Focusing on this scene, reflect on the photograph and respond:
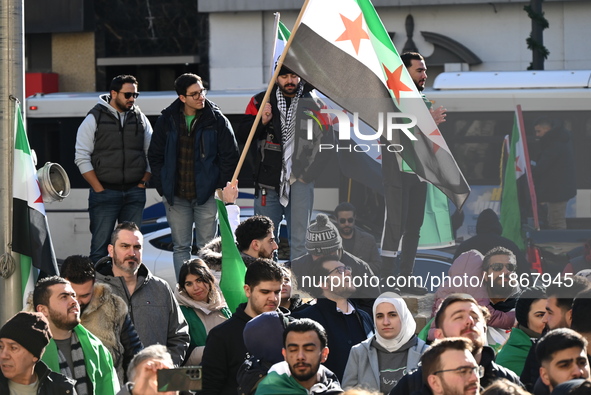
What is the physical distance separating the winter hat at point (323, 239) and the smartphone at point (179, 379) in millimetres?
1636

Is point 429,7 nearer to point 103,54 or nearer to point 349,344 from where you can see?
point 103,54

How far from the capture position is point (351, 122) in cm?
734

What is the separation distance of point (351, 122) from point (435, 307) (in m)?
1.19

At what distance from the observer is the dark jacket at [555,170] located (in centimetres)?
712

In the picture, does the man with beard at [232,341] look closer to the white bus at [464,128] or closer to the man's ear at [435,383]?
the white bus at [464,128]

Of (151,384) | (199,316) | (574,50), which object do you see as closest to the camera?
(151,384)

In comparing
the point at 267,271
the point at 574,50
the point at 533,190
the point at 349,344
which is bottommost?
the point at 349,344

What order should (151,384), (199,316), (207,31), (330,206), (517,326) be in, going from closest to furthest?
(151,384), (330,206), (517,326), (199,316), (207,31)

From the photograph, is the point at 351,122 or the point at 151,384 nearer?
the point at 151,384

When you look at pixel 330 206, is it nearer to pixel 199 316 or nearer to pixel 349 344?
pixel 349 344

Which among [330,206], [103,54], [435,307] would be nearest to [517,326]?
[435,307]

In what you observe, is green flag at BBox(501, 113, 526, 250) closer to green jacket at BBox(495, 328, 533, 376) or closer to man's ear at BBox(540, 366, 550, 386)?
green jacket at BBox(495, 328, 533, 376)

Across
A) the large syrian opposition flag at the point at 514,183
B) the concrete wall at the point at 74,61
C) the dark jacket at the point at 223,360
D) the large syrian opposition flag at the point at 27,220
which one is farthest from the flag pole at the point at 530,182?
the concrete wall at the point at 74,61

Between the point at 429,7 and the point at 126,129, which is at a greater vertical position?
the point at 429,7
